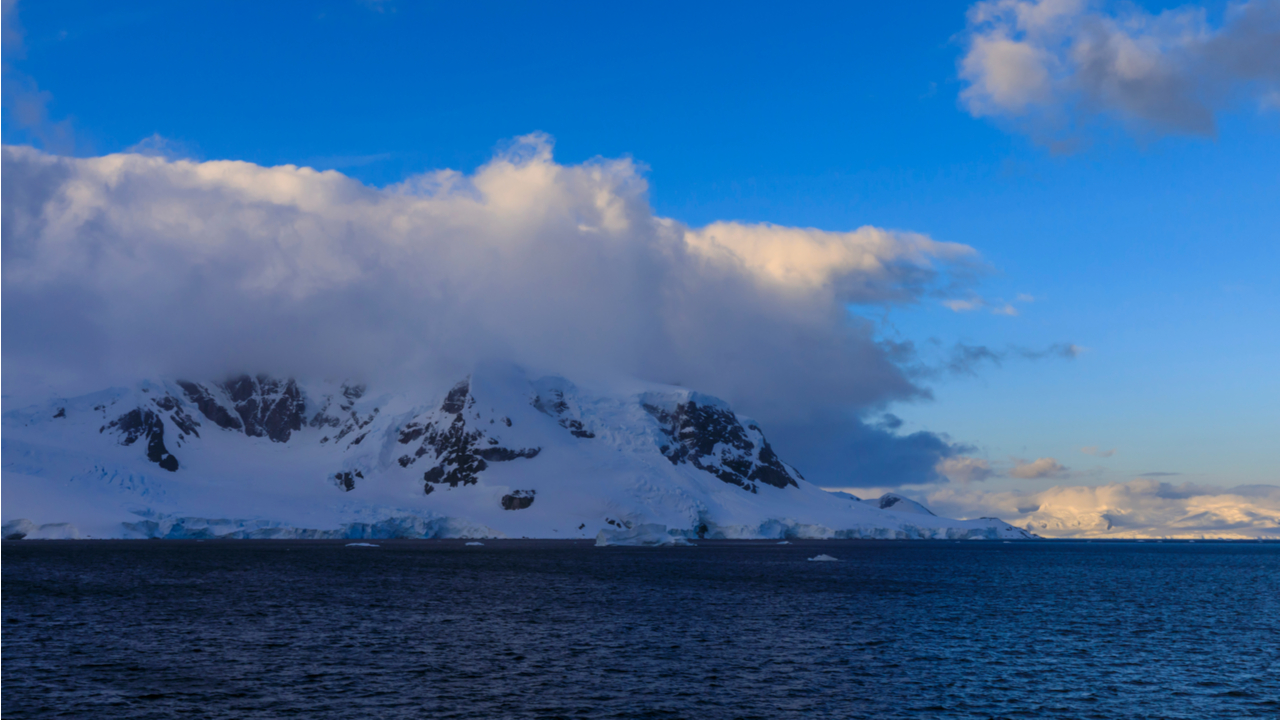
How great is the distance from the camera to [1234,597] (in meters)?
104

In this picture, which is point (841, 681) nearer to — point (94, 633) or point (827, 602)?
point (827, 602)

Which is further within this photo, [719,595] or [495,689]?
[719,595]

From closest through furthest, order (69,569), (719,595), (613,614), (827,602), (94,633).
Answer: (94,633) < (613,614) < (827,602) < (719,595) < (69,569)

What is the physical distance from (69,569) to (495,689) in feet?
324

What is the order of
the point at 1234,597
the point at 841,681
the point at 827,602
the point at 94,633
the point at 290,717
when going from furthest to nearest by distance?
the point at 1234,597 < the point at 827,602 < the point at 94,633 < the point at 841,681 < the point at 290,717

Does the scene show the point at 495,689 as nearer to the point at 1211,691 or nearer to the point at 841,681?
the point at 841,681

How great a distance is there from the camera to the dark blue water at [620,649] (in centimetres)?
4278

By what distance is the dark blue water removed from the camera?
A: 140 ft

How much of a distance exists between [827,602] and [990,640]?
83.7 ft

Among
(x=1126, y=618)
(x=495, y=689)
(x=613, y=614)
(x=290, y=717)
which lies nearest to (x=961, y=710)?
(x=495, y=689)

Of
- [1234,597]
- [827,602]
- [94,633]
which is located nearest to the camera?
[94,633]

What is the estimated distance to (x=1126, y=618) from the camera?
77.9 meters

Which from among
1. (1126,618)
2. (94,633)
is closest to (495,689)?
(94,633)

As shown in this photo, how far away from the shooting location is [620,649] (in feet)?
191
